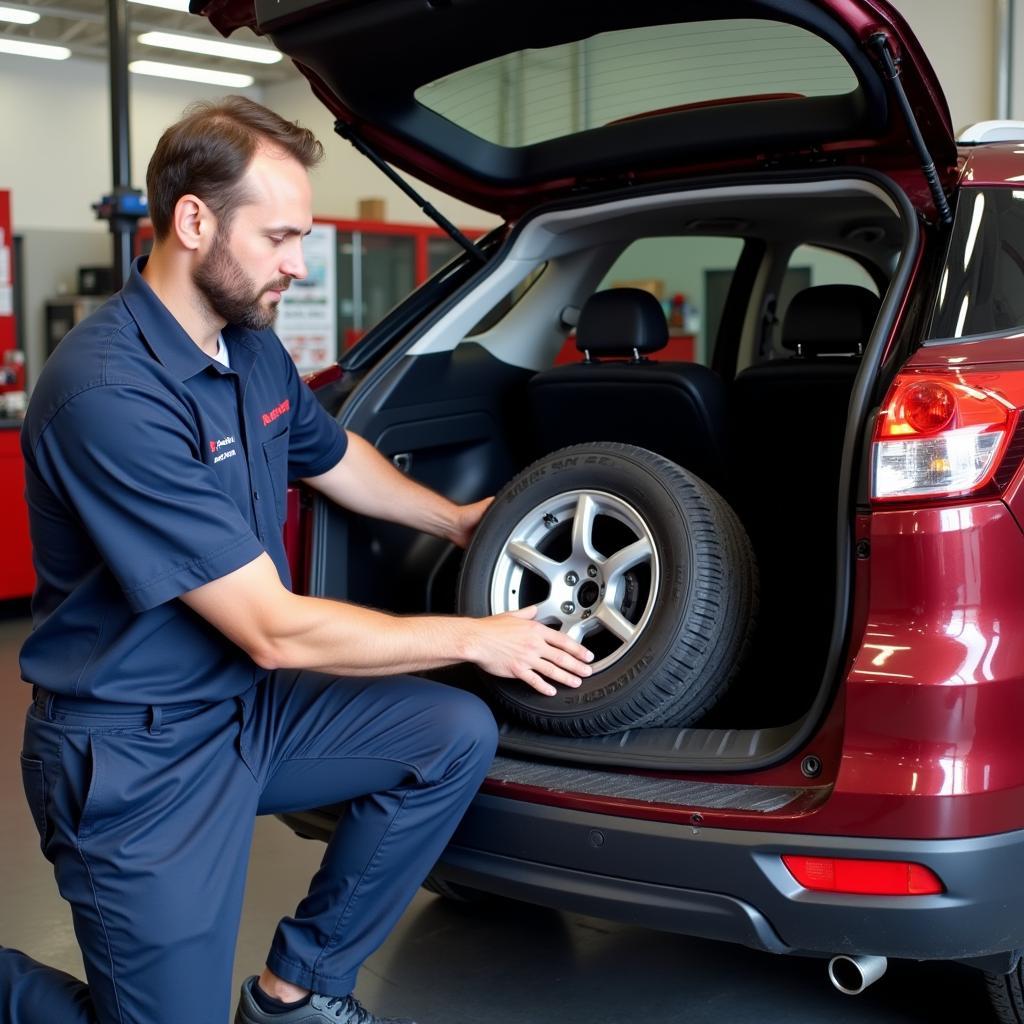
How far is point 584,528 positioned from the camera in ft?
7.59

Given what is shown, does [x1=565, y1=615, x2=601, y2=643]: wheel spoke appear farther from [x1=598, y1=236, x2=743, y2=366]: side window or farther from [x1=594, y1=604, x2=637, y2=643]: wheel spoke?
[x1=598, y1=236, x2=743, y2=366]: side window

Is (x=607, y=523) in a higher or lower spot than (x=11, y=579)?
higher

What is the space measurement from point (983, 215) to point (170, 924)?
Answer: 1700mm

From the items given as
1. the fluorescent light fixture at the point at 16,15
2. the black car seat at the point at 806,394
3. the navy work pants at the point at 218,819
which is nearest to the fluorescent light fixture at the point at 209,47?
the fluorescent light fixture at the point at 16,15

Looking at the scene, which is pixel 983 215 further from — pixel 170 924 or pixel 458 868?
pixel 170 924

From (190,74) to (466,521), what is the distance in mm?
14850

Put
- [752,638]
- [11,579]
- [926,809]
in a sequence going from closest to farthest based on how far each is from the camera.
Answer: [926,809], [752,638], [11,579]

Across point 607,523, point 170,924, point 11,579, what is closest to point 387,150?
point 607,523

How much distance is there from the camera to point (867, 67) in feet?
6.87

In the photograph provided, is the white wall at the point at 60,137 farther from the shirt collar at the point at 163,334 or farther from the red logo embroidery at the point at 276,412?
the shirt collar at the point at 163,334

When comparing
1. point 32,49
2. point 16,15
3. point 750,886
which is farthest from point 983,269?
point 32,49

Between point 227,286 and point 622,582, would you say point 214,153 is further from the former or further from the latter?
point 622,582

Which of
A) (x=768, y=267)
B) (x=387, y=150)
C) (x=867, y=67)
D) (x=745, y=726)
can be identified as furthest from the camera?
(x=768, y=267)

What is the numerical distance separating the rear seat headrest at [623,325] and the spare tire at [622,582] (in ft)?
1.44
